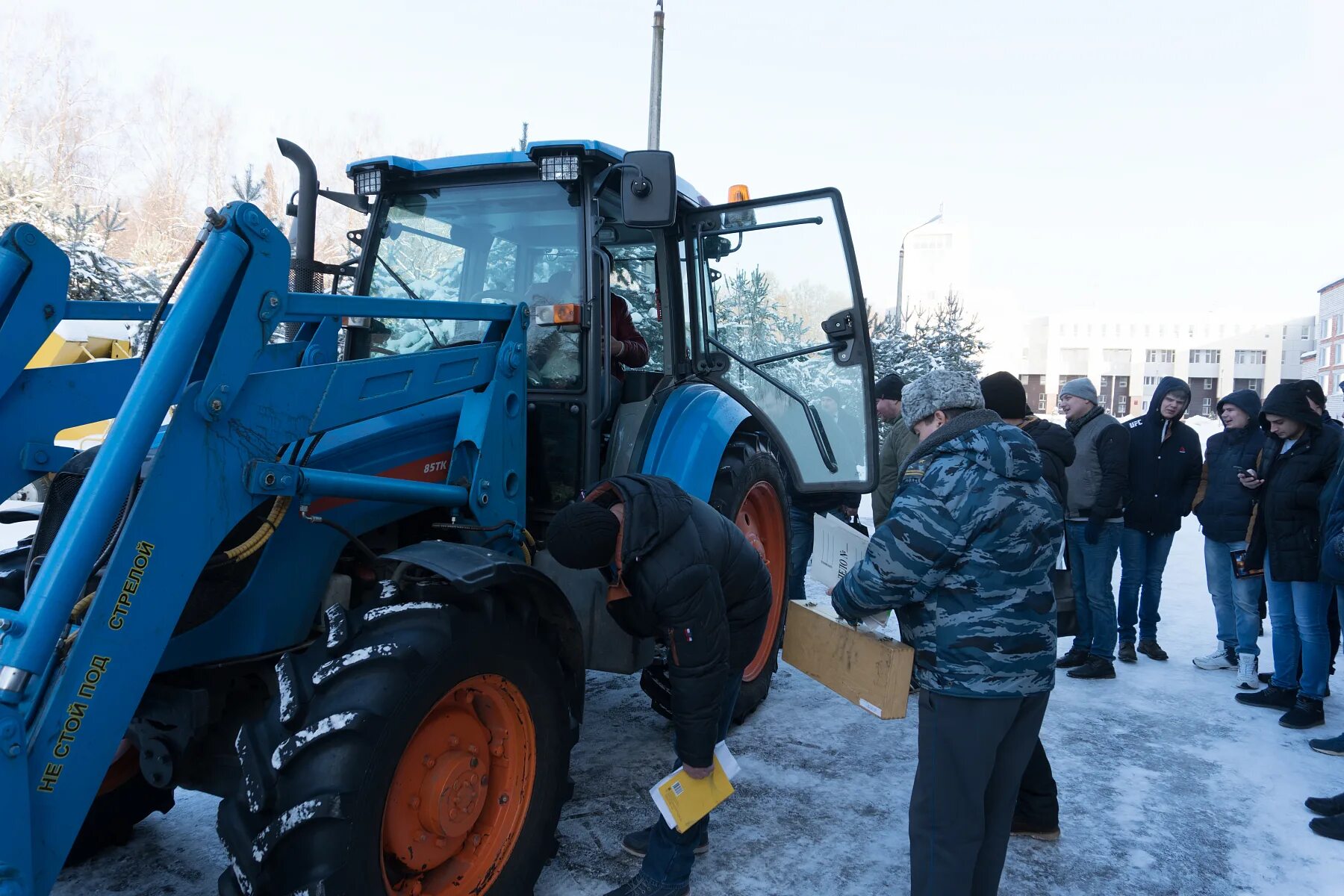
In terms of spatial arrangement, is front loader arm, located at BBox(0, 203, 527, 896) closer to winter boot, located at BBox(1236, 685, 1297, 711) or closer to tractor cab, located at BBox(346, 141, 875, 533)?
tractor cab, located at BBox(346, 141, 875, 533)

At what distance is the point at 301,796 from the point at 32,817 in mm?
536

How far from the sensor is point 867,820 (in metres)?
3.57

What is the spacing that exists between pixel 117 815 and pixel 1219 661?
236 inches

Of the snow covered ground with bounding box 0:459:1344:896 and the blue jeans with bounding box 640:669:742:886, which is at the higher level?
the blue jeans with bounding box 640:669:742:886

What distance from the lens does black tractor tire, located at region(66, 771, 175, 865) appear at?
304 cm

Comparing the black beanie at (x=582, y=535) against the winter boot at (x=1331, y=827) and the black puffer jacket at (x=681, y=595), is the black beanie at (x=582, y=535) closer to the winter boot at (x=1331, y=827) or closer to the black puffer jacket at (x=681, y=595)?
the black puffer jacket at (x=681, y=595)

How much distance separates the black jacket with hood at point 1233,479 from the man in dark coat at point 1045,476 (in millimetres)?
1437

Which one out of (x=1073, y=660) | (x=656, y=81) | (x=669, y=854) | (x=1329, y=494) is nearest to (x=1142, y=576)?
(x=1073, y=660)

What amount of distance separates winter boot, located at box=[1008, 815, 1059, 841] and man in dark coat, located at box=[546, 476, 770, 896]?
4.57ft

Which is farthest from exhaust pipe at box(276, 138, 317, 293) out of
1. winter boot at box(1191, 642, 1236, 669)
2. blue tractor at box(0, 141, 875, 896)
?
winter boot at box(1191, 642, 1236, 669)

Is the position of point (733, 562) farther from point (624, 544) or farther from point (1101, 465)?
point (1101, 465)

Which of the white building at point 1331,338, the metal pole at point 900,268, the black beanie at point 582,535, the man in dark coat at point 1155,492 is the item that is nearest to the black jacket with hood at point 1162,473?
the man in dark coat at point 1155,492

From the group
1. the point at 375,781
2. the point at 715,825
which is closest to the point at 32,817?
the point at 375,781

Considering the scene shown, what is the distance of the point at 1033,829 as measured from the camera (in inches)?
135
